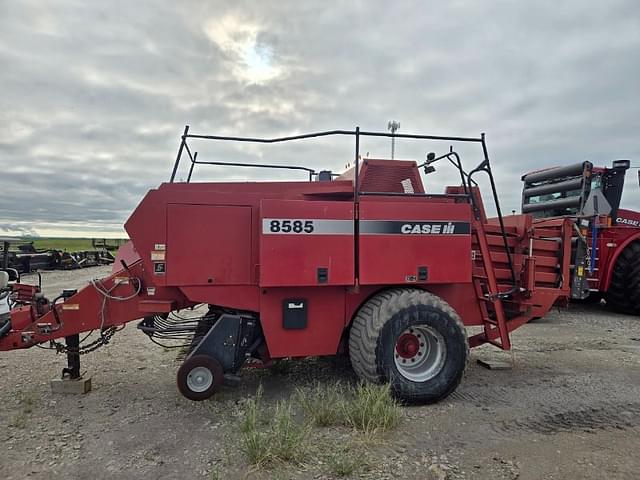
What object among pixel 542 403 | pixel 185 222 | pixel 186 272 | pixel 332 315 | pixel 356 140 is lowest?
pixel 542 403

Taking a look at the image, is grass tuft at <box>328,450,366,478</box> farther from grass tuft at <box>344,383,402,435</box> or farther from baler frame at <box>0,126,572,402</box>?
baler frame at <box>0,126,572,402</box>

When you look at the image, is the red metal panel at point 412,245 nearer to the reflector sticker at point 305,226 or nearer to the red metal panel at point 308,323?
the reflector sticker at point 305,226

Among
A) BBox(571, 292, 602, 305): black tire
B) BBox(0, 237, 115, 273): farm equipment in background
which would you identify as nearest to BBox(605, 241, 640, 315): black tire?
BBox(571, 292, 602, 305): black tire

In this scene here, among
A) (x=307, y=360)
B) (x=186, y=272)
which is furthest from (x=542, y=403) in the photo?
(x=186, y=272)

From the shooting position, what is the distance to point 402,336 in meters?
4.73

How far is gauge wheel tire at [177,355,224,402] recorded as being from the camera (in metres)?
4.29

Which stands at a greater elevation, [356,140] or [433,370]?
[356,140]

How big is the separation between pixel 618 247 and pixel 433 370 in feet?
22.0

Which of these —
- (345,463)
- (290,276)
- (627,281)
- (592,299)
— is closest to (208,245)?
(290,276)

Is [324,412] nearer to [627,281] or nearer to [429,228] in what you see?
[429,228]

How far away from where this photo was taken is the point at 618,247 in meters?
9.38

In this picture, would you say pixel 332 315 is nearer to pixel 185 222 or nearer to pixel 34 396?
pixel 185 222

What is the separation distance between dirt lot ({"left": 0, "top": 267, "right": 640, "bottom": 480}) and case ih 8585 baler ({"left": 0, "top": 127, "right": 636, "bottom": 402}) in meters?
0.40

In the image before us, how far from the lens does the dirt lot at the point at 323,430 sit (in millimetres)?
3381
